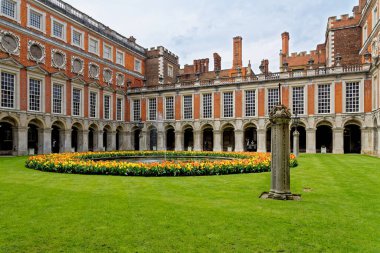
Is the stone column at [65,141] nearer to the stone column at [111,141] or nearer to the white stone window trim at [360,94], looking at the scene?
the stone column at [111,141]

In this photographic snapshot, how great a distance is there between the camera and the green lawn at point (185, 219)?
5133 mm

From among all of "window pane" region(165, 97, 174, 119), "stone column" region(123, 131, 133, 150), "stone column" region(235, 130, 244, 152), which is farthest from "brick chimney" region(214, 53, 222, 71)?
"stone column" region(123, 131, 133, 150)

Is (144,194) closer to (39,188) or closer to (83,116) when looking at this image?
(39,188)

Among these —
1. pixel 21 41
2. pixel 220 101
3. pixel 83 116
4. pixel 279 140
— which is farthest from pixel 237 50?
pixel 279 140

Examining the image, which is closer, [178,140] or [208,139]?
[178,140]

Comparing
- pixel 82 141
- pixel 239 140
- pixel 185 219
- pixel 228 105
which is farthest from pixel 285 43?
pixel 185 219

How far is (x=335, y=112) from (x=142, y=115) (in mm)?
27348

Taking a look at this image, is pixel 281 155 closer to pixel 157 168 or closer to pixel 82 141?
pixel 157 168

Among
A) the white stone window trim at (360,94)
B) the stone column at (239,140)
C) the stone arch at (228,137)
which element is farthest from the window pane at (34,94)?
the white stone window trim at (360,94)

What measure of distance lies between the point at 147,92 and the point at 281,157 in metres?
38.1

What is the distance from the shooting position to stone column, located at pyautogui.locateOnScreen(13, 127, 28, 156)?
29.0 metres

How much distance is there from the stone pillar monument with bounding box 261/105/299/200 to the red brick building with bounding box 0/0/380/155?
2408cm

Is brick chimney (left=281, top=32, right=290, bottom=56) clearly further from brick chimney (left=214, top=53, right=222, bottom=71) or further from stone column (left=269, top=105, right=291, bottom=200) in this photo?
stone column (left=269, top=105, right=291, bottom=200)

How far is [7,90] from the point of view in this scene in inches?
1120
